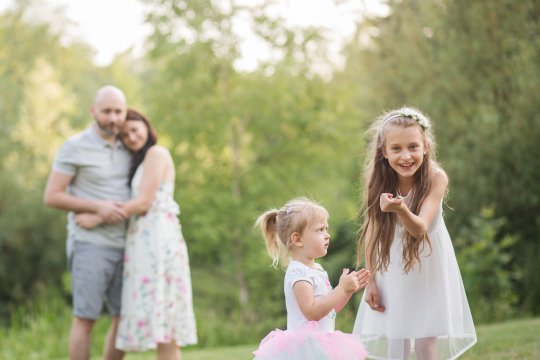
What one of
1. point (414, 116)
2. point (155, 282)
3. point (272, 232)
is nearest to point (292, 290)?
point (272, 232)

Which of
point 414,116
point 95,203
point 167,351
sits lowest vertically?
point 167,351

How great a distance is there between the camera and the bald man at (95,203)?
481cm

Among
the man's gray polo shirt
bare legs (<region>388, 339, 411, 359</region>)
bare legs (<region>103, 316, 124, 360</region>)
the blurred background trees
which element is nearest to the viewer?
bare legs (<region>388, 339, 411, 359</region>)

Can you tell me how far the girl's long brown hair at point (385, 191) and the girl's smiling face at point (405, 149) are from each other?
0.13 ft

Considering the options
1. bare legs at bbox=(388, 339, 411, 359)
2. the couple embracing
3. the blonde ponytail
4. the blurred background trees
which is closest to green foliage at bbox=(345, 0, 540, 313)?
the blurred background trees

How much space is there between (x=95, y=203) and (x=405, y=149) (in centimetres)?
244

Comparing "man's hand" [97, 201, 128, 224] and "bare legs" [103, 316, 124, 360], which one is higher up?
"man's hand" [97, 201, 128, 224]

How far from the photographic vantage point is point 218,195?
8695 millimetres

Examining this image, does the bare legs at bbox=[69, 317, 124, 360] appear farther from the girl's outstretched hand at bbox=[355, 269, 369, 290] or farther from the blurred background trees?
the blurred background trees

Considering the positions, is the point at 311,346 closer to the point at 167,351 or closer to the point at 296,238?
the point at 296,238

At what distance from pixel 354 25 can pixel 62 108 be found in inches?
302

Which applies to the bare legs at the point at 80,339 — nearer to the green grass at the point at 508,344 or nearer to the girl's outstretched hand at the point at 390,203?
the green grass at the point at 508,344

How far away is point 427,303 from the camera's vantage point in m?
3.29

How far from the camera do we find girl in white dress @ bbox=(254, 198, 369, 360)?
3035mm
